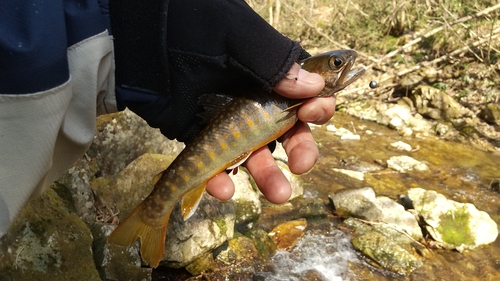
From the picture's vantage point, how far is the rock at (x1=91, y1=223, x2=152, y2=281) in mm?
4055

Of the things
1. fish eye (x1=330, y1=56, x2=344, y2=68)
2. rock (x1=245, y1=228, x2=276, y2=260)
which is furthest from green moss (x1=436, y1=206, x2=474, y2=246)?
fish eye (x1=330, y1=56, x2=344, y2=68)

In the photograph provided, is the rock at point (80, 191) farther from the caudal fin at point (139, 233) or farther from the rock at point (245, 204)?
the caudal fin at point (139, 233)

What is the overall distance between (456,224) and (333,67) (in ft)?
15.2

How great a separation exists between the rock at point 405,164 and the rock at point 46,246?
6.24 meters

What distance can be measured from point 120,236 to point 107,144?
11.3ft

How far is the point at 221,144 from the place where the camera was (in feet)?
8.39

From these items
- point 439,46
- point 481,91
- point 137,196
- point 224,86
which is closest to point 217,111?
point 224,86

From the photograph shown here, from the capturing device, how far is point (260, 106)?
8.46 feet

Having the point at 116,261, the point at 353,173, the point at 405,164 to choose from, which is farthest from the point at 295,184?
the point at 116,261

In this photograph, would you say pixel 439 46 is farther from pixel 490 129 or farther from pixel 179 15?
pixel 179 15

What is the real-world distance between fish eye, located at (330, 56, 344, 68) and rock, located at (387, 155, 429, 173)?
6.15 meters

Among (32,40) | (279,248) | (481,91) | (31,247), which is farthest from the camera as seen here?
(481,91)

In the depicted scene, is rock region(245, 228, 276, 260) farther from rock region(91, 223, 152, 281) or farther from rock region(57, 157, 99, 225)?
rock region(57, 157, 99, 225)

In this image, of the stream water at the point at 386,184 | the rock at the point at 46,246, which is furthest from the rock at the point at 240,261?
the rock at the point at 46,246
